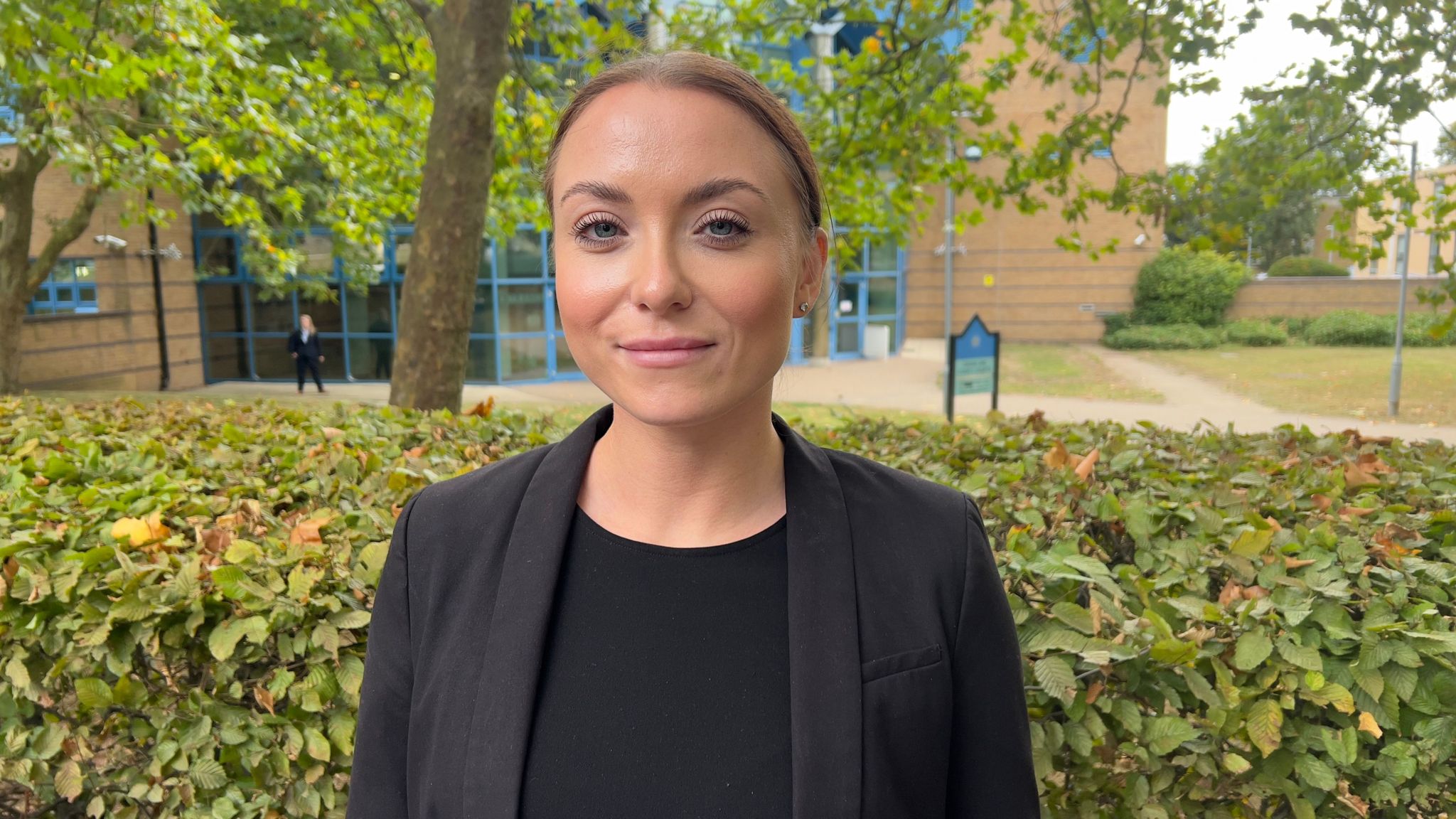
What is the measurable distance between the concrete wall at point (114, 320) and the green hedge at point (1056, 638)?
653 inches

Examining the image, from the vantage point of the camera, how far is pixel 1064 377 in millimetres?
23891

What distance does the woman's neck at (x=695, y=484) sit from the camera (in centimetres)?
139

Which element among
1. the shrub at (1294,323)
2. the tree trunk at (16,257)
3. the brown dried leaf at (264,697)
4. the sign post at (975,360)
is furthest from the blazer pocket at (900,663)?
the shrub at (1294,323)

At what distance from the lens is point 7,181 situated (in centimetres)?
1252

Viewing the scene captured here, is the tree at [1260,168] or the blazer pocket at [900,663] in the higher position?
the tree at [1260,168]

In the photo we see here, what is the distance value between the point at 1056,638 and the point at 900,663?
2.40 feet

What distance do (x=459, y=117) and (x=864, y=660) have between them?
195 inches

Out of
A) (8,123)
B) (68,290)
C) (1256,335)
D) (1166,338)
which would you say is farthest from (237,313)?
(1256,335)

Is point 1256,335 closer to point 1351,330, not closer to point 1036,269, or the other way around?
point 1351,330

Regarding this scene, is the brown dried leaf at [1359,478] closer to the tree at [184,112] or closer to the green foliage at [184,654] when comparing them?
the green foliage at [184,654]

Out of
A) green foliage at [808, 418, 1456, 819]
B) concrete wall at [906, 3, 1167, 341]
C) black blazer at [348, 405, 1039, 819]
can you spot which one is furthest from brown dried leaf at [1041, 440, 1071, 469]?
concrete wall at [906, 3, 1167, 341]

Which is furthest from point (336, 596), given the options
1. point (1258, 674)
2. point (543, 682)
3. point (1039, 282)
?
point (1039, 282)

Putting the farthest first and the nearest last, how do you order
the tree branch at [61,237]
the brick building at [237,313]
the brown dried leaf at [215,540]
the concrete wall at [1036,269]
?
the concrete wall at [1036,269]
the brick building at [237,313]
the tree branch at [61,237]
the brown dried leaf at [215,540]

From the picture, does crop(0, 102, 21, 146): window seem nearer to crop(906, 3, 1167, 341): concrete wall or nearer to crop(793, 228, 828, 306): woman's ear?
crop(793, 228, 828, 306): woman's ear
